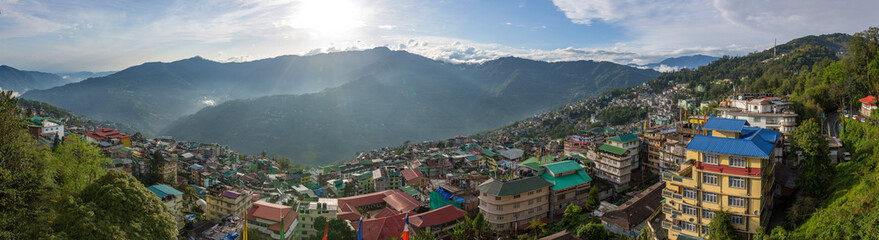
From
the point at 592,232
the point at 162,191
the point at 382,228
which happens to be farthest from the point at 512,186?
the point at 162,191

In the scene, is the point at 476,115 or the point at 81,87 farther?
the point at 476,115

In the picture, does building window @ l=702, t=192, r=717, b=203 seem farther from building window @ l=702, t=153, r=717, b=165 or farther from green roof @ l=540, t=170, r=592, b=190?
green roof @ l=540, t=170, r=592, b=190

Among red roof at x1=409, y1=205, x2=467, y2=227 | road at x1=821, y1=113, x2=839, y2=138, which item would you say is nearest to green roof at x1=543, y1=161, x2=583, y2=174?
red roof at x1=409, y1=205, x2=467, y2=227

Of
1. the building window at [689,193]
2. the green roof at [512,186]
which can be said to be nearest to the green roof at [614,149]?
the green roof at [512,186]

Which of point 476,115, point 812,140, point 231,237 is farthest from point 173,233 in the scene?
point 476,115

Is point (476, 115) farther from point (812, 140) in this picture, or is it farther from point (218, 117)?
point (812, 140)

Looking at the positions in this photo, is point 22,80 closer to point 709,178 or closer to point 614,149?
point 614,149
